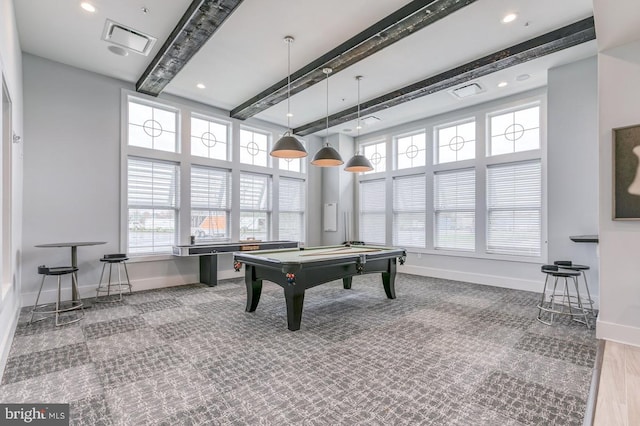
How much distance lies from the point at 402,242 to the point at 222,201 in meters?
4.34

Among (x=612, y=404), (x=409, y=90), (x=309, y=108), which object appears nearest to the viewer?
(x=612, y=404)

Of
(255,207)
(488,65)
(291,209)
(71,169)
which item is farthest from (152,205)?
(488,65)

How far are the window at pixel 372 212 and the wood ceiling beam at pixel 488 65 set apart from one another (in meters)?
2.16

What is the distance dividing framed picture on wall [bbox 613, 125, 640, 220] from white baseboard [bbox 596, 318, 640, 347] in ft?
3.38

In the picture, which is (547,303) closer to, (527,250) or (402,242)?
(527,250)

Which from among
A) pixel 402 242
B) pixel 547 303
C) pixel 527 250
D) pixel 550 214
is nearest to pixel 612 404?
pixel 547 303

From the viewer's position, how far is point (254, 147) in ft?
24.3

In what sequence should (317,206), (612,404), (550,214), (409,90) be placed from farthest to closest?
(317,206)
(409,90)
(550,214)
(612,404)

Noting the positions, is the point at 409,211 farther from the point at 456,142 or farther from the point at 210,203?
the point at 210,203

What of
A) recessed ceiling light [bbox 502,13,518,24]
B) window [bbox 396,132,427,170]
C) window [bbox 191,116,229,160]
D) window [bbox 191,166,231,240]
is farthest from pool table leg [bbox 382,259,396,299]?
window [bbox 191,116,229,160]

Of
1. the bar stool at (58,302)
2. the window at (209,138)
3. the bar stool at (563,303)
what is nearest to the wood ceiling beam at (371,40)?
the window at (209,138)

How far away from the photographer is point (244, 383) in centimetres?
245

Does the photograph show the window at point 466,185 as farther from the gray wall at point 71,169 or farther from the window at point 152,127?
the gray wall at point 71,169

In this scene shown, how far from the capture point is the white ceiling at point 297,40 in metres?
3.52
